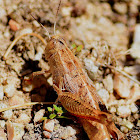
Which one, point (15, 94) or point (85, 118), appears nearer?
point (85, 118)

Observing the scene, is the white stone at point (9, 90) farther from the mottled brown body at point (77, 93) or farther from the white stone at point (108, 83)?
the white stone at point (108, 83)

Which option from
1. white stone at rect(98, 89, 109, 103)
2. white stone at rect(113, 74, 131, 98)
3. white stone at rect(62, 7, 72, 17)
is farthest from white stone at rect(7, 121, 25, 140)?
white stone at rect(62, 7, 72, 17)

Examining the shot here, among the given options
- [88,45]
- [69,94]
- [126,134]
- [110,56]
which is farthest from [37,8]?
[126,134]

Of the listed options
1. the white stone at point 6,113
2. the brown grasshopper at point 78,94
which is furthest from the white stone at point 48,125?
the white stone at point 6,113

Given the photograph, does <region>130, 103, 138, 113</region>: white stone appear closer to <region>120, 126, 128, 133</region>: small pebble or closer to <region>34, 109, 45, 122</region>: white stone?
<region>120, 126, 128, 133</region>: small pebble

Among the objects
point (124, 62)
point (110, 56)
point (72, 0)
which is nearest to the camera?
point (110, 56)

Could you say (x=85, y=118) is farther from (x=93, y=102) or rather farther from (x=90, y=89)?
(x=90, y=89)

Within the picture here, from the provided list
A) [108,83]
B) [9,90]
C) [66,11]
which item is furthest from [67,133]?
[66,11]

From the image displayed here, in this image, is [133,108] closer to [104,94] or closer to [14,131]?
[104,94]
